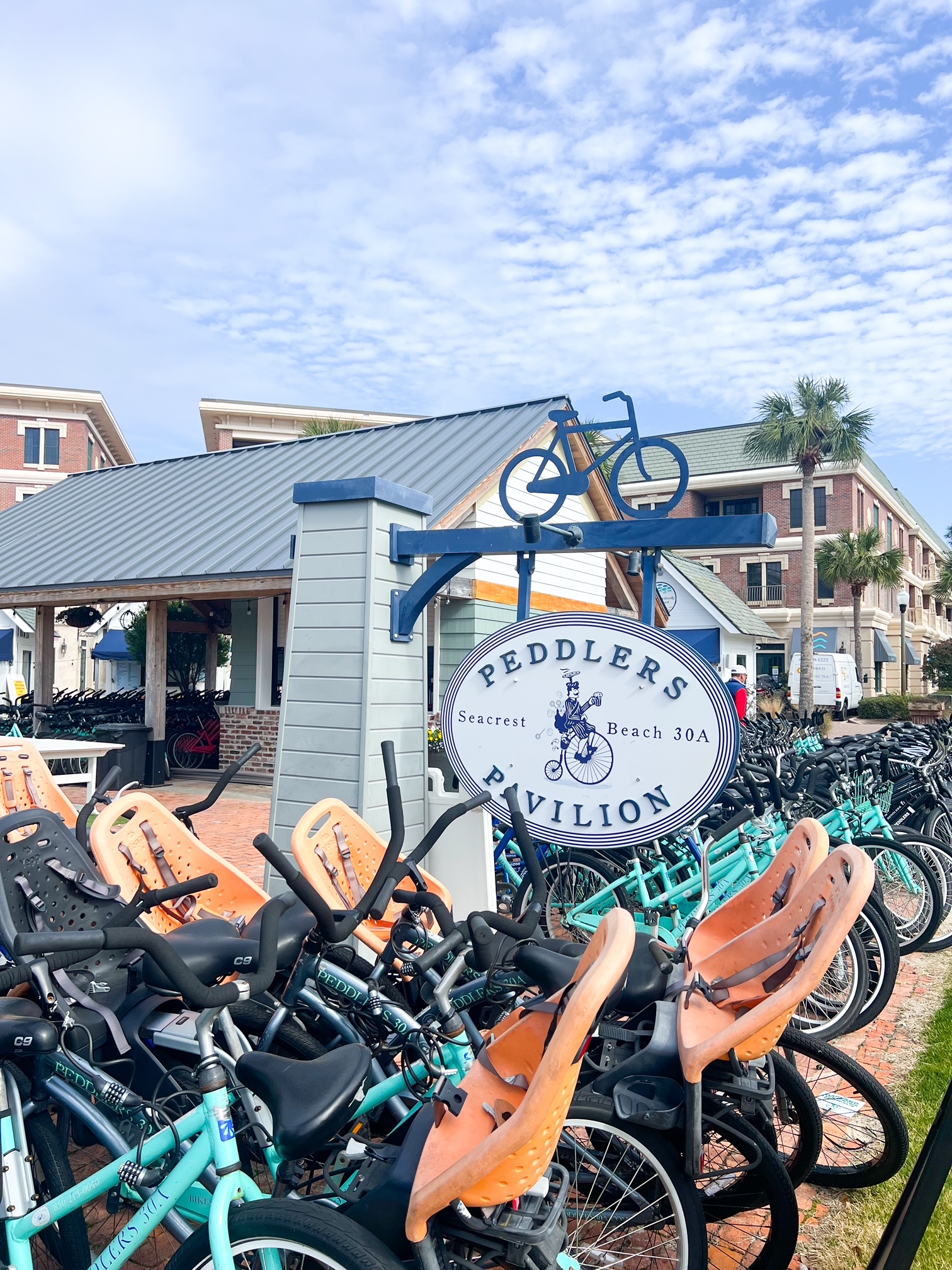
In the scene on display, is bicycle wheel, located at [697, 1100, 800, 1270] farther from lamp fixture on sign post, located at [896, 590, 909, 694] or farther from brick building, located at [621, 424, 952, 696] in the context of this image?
brick building, located at [621, 424, 952, 696]

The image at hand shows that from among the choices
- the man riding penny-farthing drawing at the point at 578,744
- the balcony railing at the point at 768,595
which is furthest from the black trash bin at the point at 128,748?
the balcony railing at the point at 768,595

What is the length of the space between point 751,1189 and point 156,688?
11.6 metres

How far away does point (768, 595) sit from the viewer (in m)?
40.8

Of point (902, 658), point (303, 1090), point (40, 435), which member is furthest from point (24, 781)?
point (902, 658)

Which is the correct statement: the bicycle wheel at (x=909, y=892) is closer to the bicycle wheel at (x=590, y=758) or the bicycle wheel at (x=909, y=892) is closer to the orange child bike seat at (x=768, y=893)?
the bicycle wheel at (x=590, y=758)

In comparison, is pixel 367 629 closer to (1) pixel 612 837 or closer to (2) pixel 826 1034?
(1) pixel 612 837

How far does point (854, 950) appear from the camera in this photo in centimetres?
449

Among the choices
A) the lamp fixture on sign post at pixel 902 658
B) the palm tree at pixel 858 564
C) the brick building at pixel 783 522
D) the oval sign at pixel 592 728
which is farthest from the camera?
the brick building at pixel 783 522

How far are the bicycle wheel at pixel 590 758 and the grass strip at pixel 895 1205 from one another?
5.67 feet

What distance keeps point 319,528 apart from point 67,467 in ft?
118

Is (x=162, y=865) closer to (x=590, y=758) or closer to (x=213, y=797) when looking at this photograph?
(x=213, y=797)

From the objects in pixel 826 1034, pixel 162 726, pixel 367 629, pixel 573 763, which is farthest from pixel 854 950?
pixel 162 726

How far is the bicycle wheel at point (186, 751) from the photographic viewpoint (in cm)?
1425

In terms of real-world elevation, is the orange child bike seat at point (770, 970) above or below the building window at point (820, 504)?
below
